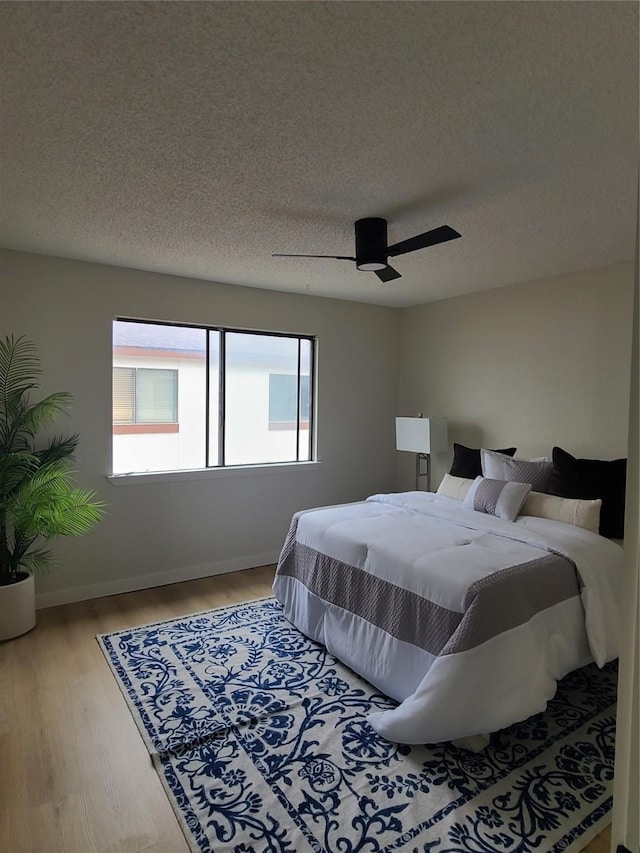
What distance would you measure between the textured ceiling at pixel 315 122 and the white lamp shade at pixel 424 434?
1.79 meters

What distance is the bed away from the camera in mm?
2152

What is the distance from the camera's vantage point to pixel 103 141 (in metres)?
1.97

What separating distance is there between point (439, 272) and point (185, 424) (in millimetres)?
2439

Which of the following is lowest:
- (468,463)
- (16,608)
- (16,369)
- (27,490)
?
(16,608)

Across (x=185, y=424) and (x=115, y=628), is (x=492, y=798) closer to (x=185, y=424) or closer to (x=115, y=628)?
(x=115, y=628)

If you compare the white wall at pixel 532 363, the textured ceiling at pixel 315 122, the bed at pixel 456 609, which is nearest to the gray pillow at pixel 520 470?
the bed at pixel 456 609

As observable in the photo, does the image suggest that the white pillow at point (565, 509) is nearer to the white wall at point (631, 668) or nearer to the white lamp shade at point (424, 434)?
the white lamp shade at point (424, 434)

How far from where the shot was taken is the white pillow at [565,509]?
310 centimetres

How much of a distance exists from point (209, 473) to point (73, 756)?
2392mm

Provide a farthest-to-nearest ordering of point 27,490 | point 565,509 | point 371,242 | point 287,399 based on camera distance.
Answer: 1. point 287,399
2. point 565,509
3. point 27,490
4. point 371,242

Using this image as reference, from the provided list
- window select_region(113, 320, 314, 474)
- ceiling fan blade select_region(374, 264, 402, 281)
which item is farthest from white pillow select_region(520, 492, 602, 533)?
window select_region(113, 320, 314, 474)

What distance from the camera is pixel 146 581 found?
4066mm

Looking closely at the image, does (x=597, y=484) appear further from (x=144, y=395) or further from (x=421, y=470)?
(x=144, y=395)

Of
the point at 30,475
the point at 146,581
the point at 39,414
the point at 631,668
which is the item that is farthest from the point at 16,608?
the point at 631,668
